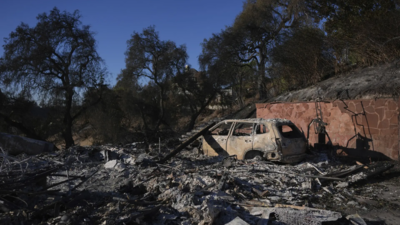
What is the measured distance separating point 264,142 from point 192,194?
3403mm

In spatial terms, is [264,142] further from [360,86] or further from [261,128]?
[360,86]

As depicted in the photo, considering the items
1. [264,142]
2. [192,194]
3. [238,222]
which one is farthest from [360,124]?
[238,222]

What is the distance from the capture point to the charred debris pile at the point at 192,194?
4.90m

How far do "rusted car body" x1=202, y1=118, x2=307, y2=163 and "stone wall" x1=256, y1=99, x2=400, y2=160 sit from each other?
2.73 meters

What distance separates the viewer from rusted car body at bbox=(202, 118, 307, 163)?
8.19 metres

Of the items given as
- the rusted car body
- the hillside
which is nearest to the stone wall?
the hillside

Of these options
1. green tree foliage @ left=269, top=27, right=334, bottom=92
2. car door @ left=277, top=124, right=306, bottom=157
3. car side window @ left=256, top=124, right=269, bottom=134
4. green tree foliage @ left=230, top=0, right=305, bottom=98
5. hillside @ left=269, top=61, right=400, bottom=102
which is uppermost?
green tree foliage @ left=230, top=0, right=305, bottom=98

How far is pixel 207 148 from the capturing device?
9.77 metres

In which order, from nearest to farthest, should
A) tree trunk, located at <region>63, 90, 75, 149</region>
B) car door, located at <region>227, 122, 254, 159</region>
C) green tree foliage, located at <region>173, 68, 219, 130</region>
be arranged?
1. car door, located at <region>227, 122, 254, 159</region>
2. tree trunk, located at <region>63, 90, 75, 149</region>
3. green tree foliage, located at <region>173, 68, 219, 130</region>

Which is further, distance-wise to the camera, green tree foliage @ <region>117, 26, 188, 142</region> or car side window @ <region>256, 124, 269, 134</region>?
green tree foliage @ <region>117, 26, 188, 142</region>

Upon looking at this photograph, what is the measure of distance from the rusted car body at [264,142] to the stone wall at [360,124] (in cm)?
273

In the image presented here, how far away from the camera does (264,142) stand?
8.42 m

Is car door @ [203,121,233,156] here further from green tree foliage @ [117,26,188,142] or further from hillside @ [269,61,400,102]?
green tree foliage @ [117,26,188,142]

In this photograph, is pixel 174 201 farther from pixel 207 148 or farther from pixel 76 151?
pixel 76 151
